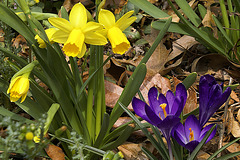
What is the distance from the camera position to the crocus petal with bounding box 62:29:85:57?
49.2 inches

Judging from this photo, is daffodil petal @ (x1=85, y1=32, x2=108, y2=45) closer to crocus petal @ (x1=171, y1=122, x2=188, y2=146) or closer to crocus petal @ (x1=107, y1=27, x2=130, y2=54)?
crocus petal @ (x1=107, y1=27, x2=130, y2=54)

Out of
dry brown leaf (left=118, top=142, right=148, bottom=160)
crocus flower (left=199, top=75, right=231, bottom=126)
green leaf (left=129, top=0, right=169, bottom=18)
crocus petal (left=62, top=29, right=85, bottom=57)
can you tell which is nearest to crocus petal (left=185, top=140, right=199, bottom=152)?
crocus flower (left=199, top=75, right=231, bottom=126)

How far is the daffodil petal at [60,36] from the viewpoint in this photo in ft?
4.22

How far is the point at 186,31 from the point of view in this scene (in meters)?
2.15

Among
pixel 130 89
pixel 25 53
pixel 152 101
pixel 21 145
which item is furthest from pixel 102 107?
pixel 25 53

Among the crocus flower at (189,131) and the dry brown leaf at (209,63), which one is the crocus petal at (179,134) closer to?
the crocus flower at (189,131)

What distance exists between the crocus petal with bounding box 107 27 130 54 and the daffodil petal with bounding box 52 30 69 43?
0.59ft

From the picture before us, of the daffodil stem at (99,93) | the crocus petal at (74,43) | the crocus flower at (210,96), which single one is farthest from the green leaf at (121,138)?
the crocus petal at (74,43)

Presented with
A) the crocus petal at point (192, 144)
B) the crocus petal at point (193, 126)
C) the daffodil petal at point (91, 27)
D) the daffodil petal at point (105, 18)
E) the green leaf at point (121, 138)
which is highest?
the daffodil petal at point (105, 18)

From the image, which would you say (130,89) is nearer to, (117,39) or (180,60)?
(117,39)

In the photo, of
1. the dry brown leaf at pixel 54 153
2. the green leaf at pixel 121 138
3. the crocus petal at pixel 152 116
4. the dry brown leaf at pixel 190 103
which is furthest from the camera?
the dry brown leaf at pixel 190 103

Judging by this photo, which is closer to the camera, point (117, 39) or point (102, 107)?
point (117, 39)

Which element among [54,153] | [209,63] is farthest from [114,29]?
[209,63]

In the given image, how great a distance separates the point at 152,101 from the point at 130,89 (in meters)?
0.19
